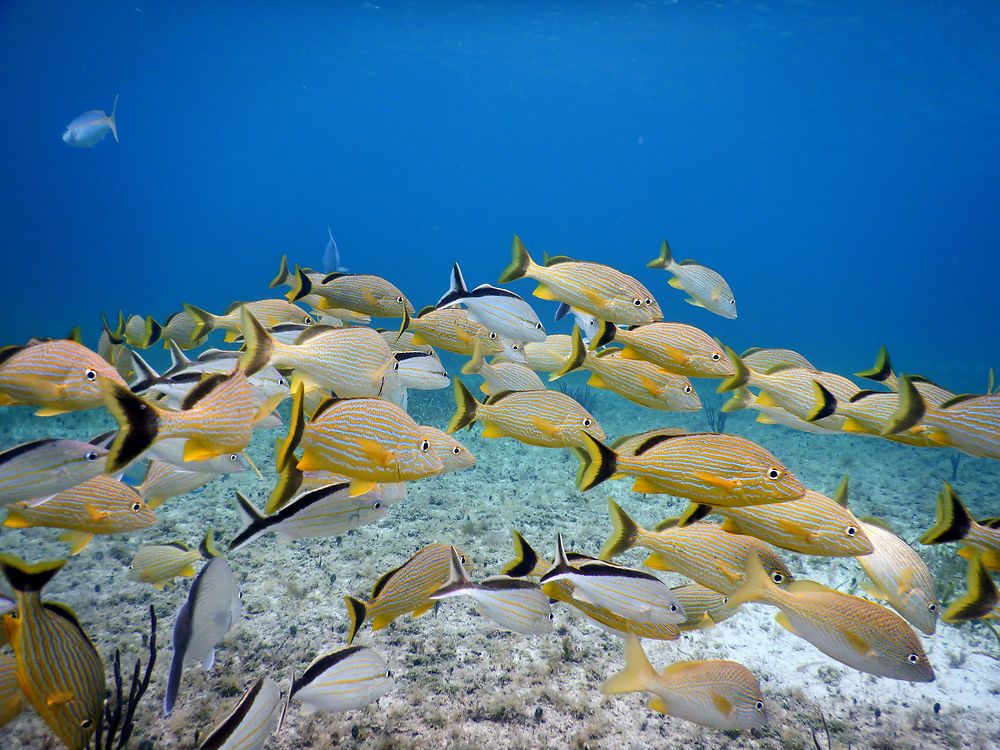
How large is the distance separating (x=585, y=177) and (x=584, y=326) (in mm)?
135550

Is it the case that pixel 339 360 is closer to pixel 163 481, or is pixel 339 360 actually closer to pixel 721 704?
pixel 163 481

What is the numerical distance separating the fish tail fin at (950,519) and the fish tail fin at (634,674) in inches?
56.7

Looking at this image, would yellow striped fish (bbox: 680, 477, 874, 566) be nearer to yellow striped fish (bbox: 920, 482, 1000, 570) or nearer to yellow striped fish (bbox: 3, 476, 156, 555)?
yellow striped fish (bbox: 920, 482, 1000, 570)

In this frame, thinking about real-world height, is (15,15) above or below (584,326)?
above

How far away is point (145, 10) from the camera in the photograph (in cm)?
3431

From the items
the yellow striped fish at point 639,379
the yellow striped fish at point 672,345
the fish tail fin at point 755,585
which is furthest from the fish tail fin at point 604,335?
the fish tail fin at point 755,585

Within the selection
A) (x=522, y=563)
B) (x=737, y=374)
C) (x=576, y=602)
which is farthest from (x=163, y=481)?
(x=737, y=374)

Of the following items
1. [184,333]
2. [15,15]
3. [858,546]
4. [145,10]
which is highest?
[145,10]

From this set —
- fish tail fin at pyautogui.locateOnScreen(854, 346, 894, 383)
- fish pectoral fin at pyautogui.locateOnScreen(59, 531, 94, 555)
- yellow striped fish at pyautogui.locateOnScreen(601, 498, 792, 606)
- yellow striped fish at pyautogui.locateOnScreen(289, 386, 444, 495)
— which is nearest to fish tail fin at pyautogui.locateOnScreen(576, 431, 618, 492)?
yellow striped fish at pyautogui.locateOnScreen(601, 498, 792, 606)

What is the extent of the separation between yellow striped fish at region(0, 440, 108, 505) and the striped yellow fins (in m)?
2.56

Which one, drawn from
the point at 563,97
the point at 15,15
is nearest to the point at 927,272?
the point at 563,97

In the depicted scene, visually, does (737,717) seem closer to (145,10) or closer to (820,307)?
(145,10)

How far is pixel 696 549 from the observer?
2551 millimetres

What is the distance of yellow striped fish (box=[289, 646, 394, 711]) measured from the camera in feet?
7.47
